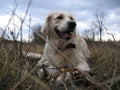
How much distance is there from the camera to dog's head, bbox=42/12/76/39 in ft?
20.4

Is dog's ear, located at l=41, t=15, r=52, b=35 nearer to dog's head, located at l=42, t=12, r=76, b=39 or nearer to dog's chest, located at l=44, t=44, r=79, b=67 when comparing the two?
dog's head, located at l=42, t=12, r=76, b=39

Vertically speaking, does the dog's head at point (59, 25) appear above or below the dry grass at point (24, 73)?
above

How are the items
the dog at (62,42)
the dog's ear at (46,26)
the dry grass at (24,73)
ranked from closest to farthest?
the dry grass at (24,73)
the dog at (62,42)
the dog's ear at (46,26)

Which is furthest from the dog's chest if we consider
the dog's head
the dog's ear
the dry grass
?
the dry grass

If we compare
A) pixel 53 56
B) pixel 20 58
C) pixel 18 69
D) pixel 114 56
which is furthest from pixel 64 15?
pixel 18 69

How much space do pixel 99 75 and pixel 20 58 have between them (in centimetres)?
106

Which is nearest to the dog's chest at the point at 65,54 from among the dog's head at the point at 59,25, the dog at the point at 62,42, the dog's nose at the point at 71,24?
the dog at the point at 62,42

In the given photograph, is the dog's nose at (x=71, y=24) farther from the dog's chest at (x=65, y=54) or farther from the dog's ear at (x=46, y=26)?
the dog's ear at (x=46, y=26)

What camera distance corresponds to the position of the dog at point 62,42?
233 inches

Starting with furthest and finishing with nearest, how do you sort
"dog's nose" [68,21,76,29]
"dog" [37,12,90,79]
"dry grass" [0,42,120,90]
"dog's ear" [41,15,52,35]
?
"dog's ear" [41,15,52,35]
"dog's nose" [68,21,76,29]
"dog" [37,12,90,79]
"dry grass" [0,42,120,90]

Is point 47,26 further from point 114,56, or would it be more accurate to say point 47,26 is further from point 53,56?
point 114,56

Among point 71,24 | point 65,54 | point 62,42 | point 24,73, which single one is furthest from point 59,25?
point 24,73

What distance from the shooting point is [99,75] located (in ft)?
12.7

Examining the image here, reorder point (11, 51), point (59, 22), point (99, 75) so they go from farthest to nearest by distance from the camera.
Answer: point (59, 22) → point (99, 75) → point (11, 51)
